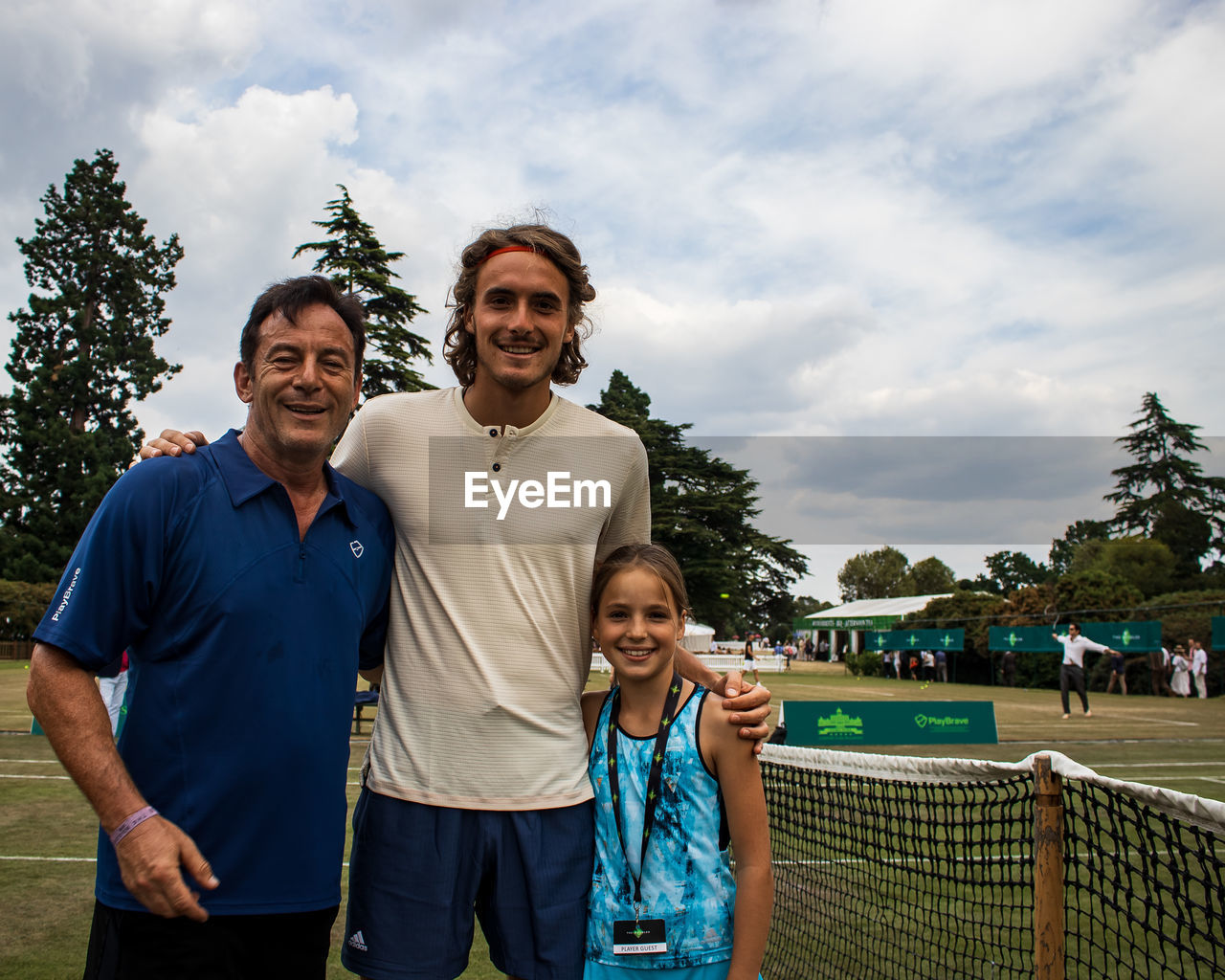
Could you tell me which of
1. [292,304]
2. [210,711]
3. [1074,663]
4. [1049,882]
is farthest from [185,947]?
[1074,663]

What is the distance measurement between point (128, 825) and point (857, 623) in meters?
58.2

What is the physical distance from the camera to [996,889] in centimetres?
630

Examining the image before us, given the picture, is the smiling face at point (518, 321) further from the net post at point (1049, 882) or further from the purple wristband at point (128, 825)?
the net post at point (1049, 882)

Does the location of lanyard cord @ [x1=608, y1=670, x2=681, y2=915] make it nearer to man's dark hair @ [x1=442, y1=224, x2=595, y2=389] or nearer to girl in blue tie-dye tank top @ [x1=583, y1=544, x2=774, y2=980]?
girl in blue tie-dye tank top @ [x1=583, y1=544, x2=774, y2=980]

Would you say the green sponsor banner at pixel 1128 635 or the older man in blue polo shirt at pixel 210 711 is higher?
the green sponsor banner at pixel 1128 635

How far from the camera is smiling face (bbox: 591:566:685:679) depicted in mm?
2686

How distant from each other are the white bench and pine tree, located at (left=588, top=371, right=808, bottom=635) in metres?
3.60

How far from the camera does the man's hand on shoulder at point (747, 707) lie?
254cm

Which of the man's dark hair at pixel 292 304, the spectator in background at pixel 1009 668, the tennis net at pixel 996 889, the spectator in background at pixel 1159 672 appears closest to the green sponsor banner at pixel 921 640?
the spectator in background at pixel 1009 668

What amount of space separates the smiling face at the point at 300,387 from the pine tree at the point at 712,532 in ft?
148

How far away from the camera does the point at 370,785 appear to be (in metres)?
Answer: 2.54

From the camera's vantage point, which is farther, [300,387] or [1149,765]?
[1149,765]

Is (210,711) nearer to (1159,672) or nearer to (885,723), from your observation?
(885,723)

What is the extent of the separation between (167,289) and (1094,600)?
4907 cm
